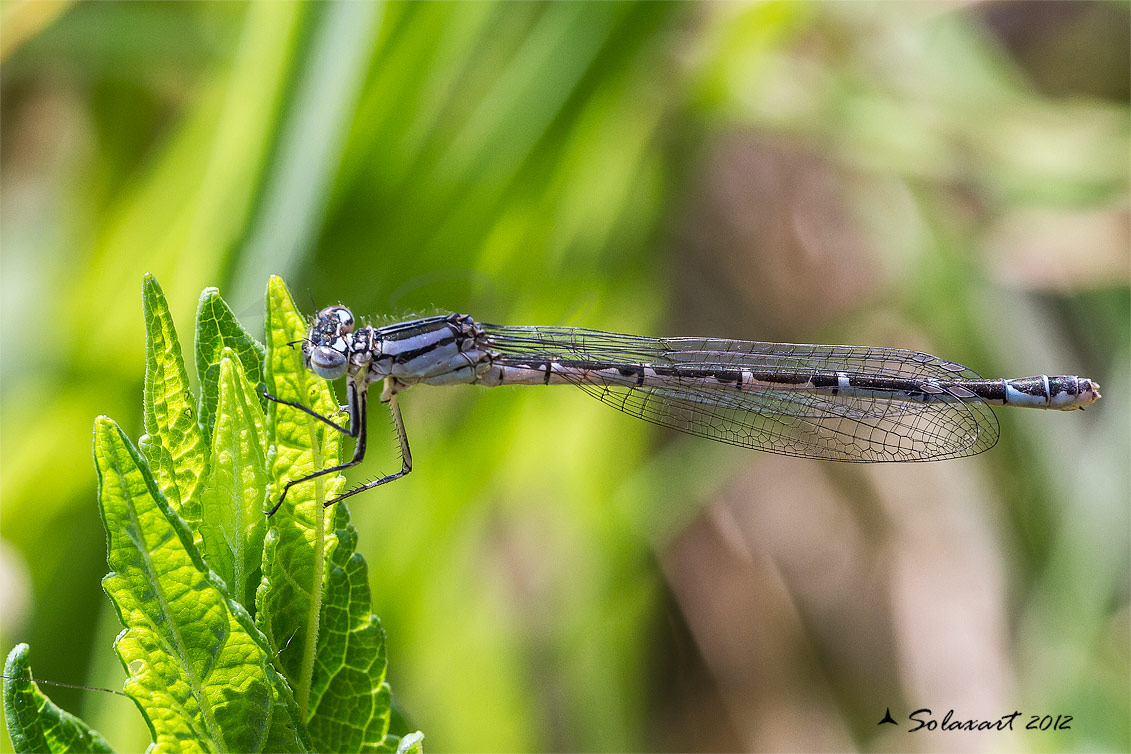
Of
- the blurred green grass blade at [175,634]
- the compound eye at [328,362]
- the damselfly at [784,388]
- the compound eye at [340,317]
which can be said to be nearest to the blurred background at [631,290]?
the compound eye at [340,317]

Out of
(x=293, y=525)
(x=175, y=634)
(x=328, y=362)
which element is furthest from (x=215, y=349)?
(x=328, y=362)

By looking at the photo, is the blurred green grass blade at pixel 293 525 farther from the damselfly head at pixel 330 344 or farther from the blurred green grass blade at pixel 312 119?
the blurred green grass blade at pixel 312 119

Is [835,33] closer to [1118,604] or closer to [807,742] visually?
[1118,604]

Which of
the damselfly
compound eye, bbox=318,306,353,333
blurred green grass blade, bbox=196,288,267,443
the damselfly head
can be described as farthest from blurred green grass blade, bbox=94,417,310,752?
the damselfly

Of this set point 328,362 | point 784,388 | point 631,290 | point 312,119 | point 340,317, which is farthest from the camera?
point 631,290

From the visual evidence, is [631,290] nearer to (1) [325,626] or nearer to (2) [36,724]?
(1) [325,626]

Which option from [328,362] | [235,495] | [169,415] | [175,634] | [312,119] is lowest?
[175,634]
